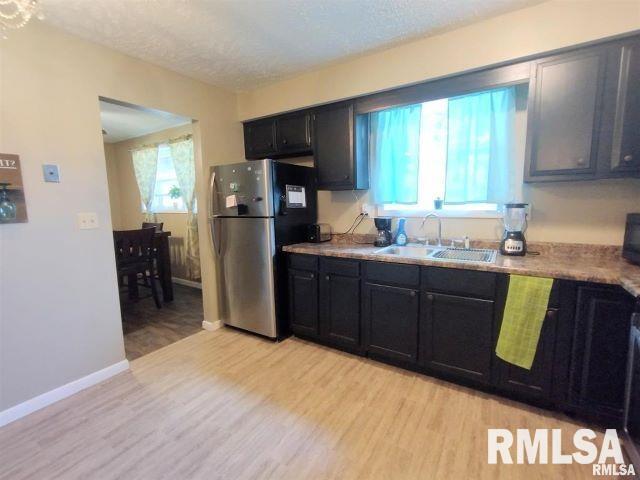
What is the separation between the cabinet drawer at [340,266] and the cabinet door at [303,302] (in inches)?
5.4

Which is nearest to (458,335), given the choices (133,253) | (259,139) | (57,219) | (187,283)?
(259,139)

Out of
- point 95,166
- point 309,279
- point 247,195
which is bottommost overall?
point 309,279

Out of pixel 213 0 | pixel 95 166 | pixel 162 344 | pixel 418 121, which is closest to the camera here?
pixel 213 0

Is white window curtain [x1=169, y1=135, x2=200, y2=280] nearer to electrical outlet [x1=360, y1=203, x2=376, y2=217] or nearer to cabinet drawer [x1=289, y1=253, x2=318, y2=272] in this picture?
cabinet drawer [x1=289, y1=253, x2=318, y2=272]

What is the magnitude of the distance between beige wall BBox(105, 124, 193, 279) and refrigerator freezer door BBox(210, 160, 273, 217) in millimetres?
1958

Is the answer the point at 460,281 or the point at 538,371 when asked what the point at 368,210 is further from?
the point at 538,371

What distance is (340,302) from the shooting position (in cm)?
236

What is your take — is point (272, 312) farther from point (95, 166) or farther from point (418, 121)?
point (418, 121)

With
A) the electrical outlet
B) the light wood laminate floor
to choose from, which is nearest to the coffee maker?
the electrical outlet

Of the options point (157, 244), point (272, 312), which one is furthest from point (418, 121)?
point (157, 244)

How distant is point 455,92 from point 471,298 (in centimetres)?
144

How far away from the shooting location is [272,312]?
259 centimetres

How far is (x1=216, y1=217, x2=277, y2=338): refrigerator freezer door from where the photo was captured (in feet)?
8.33

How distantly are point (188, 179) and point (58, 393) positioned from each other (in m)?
2.84
